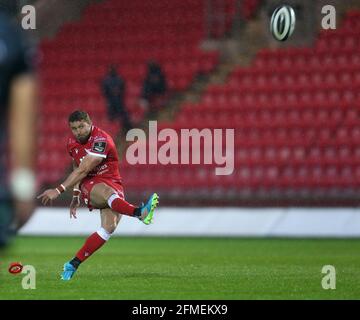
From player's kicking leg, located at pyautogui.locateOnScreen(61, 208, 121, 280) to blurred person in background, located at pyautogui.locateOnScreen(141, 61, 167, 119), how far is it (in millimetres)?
9049

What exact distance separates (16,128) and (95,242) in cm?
491

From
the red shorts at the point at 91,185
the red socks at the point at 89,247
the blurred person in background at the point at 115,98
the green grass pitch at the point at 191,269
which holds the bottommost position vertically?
the green grass pitch at the point at 191,269

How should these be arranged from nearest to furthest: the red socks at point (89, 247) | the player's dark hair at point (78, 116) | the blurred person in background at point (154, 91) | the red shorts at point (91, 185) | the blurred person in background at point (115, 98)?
1. the player's dark hair at point (78, 116)
2. the red socks at point (89, 247)
3. the red shorts at point (91, 185)
4. the blurred person in background at point (115, 98)
5. the blurred person in background at point (154, 91)

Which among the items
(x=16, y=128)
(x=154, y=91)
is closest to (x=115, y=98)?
(x=154, y=91)

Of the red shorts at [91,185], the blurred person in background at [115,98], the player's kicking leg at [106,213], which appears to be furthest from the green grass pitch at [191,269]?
the blurred person in background at [115,98]

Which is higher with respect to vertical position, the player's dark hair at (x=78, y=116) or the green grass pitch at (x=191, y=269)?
the player's dark hair at (x=78, y=116)

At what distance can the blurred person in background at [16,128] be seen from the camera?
362 cm

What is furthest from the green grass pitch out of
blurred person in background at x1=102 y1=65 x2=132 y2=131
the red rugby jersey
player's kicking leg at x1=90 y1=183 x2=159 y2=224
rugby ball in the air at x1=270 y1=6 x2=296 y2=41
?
blurred person in background at x1=102 y1=65 x2=132 y2=131

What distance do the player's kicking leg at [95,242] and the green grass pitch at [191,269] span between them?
13cm

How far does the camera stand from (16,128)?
3625 millimetres

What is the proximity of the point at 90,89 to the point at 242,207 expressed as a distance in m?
4.43

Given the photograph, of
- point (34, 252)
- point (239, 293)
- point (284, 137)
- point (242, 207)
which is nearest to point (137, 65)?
point (284, 137)

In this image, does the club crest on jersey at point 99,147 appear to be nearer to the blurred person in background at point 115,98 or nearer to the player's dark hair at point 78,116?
the player's dark hair at point 78,116

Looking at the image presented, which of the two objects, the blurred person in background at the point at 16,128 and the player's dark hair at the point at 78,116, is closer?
the blurred person in background at the point at 16,128
